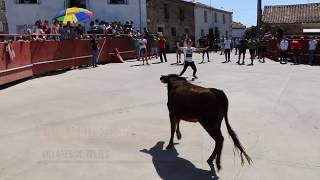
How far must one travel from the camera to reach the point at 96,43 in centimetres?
2058

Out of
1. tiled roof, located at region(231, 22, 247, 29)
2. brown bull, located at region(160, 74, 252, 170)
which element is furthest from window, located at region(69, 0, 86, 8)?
tiled roof, located at region(231, 22, 247, 29)

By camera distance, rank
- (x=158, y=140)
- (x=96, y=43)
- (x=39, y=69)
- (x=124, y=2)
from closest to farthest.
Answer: (x=158, y=140)
(x=39, y=69)
(x=96, y=43)
(x=124, y=2)

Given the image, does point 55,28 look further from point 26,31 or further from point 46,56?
point 26,31

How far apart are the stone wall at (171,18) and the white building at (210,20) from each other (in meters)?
1.94

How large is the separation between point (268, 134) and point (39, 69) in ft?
35.5

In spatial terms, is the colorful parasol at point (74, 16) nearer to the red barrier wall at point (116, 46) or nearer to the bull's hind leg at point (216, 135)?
the red barrier wall at point (116, 46)

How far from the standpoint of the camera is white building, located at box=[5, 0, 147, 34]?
2861cm

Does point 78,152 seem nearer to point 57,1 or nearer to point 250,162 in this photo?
point 250,162

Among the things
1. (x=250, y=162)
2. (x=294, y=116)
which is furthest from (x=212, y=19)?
(x=250, y=162)

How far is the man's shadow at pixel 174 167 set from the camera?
217 inches

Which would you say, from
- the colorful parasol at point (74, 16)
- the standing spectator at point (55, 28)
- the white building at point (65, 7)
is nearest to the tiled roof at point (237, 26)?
the white building at point (65, 7)

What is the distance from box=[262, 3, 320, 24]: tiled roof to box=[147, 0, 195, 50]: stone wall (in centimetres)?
1329

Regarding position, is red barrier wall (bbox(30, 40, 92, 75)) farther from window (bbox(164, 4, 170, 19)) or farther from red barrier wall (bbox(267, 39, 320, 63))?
window (bbox(164, 4, 170, 19))

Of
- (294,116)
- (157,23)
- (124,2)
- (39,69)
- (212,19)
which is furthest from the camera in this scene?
(212,19)
